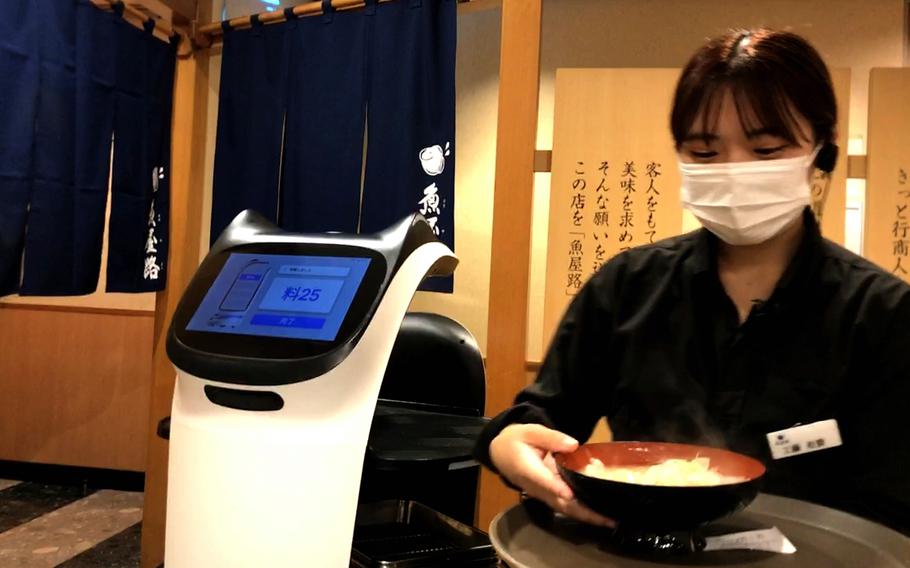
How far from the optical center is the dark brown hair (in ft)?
2.78

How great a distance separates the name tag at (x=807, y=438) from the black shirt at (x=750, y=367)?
1.0 inches

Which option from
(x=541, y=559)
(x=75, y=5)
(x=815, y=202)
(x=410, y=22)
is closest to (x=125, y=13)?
(x=75, y=5)

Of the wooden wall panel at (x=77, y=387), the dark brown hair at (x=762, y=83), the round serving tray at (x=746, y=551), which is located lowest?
the wooden wall panel at (x=77, y=387)

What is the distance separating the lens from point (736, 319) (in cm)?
94

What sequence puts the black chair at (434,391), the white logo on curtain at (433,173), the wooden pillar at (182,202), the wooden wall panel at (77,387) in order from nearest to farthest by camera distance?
the black chair at (434,391), the white logo on curtain at (433,173), the wooden pillar at (182,202), the wooden wall panel at (77,387)

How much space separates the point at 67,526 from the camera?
8.93 feet

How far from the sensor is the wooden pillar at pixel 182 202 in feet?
7.80

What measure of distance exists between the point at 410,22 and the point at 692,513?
171cm

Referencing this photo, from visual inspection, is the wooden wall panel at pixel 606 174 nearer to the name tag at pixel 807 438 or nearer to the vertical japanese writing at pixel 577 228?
the vertical japanese writing at pixel 577 228

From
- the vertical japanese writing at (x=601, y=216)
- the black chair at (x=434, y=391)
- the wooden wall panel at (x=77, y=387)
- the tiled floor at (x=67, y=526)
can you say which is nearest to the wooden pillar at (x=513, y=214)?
the black chair at (x=434, y=391)

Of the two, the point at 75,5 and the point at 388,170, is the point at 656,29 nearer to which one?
the point at 388,170

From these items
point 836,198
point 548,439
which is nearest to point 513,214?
point 836,198

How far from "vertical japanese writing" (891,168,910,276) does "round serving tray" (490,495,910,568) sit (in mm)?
1235

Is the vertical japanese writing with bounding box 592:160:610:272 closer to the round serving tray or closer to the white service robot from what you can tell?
the white service robot
